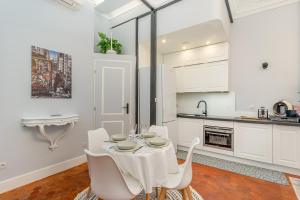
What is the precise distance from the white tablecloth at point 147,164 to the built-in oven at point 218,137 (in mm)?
2048

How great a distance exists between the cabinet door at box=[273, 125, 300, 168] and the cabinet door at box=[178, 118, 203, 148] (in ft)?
4.24

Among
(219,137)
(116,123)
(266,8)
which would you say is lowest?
(219,137)

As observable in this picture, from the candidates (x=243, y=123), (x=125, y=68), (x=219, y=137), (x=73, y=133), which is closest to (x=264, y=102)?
(x=243, y=123)

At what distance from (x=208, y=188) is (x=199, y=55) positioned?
9.11 ft

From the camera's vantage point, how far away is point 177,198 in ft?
6.36

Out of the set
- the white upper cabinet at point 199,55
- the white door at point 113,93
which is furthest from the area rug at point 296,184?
the white door at point 113,93

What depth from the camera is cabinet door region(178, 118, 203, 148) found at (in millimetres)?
3490

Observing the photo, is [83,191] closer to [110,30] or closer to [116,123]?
[116,123]

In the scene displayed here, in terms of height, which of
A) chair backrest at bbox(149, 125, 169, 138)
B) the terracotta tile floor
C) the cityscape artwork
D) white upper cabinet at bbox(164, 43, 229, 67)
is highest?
white upper cabinet at bbox(164, 43, 229, 67)

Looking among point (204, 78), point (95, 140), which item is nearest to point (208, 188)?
point (95, 140)

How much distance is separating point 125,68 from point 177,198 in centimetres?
271

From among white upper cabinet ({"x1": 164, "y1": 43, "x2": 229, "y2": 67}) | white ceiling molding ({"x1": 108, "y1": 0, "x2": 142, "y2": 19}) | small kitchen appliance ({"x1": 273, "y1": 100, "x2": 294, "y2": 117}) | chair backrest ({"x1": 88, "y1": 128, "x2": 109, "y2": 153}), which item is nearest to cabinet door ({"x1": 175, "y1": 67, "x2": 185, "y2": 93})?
white upper cabinet ({"x1": 164, "y1": 43, "x2": 229, "y2": 67})

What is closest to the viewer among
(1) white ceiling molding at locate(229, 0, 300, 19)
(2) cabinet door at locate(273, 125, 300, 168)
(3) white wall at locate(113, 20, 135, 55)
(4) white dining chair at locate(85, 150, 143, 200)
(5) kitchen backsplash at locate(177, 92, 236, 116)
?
(4) white dining chair at locate(85, 150, 143, 200)

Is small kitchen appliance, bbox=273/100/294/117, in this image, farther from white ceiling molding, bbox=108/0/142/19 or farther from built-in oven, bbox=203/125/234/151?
white ceiling molding, bbox=108/0/142/19
